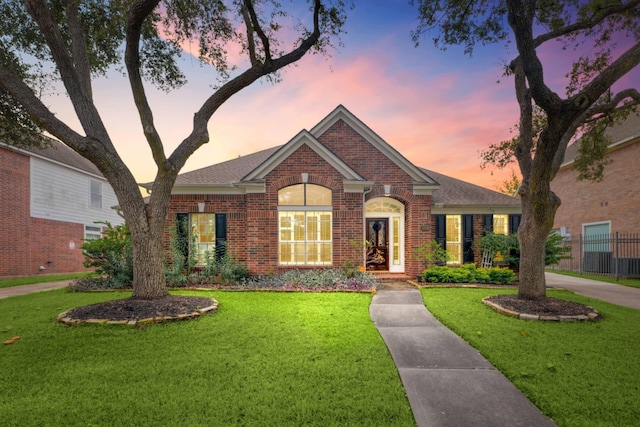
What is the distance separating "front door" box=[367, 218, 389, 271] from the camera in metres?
13.1

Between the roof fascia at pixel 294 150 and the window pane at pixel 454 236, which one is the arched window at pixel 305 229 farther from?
the window pane at pixel 454 236

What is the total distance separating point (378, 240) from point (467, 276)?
3782mm

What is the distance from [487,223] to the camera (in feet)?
42.6

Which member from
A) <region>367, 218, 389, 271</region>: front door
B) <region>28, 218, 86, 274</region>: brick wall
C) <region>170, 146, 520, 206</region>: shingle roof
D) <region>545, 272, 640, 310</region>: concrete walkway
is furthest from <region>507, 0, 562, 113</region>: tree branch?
<region>28, 218, 86, 274</region>: brick wall

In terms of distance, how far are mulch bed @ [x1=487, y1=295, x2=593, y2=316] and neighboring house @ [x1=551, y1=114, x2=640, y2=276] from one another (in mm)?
10464

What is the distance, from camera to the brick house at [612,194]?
15992mm

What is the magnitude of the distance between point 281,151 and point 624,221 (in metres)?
19.2

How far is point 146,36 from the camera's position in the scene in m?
9.28

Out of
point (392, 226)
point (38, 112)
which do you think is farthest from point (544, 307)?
point (38, 112)

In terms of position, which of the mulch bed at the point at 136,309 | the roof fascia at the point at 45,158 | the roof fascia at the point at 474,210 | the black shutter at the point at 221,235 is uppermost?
the roof fascia at the point at 45,158

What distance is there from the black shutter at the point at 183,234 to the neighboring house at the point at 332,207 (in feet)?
0.73

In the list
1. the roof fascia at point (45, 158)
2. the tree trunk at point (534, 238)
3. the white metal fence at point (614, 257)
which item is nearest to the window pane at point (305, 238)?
the tree trunk at point (534, 238)

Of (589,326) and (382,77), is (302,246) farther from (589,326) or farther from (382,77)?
(589,326)

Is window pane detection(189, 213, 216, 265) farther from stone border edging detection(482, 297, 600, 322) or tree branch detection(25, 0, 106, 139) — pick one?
stone border edging detection(482, 297, 600, 322)
